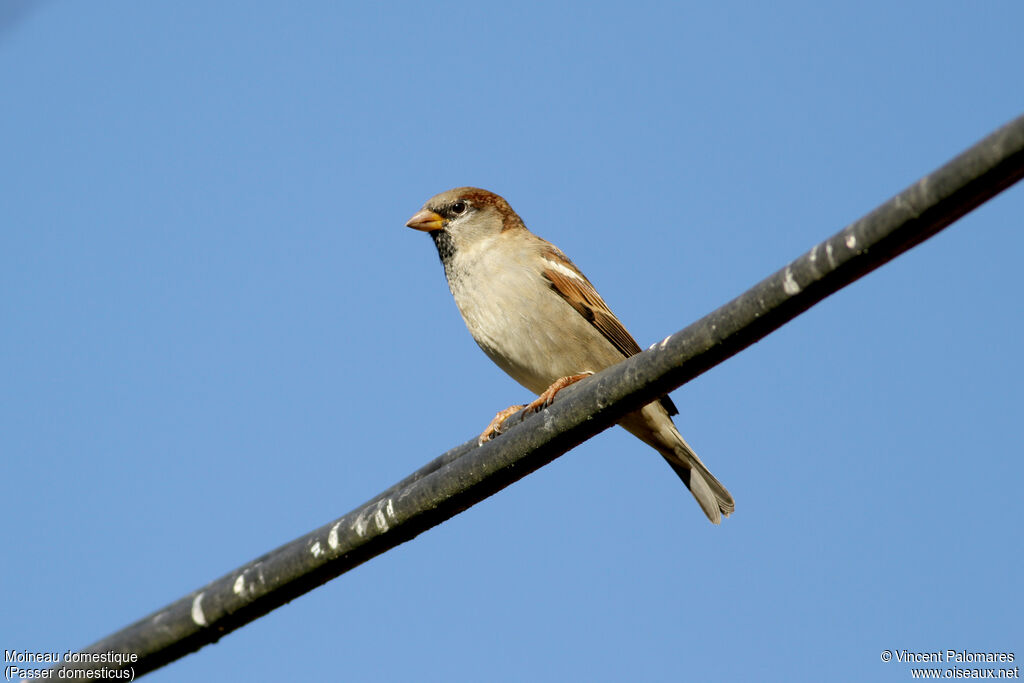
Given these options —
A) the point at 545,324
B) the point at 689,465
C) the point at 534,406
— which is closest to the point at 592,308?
the point at 545,324

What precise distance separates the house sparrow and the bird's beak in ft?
0.79

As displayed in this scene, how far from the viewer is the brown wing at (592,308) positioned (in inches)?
226

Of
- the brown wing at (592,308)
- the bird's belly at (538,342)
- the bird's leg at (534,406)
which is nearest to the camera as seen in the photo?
the bird's leg at (534,406)

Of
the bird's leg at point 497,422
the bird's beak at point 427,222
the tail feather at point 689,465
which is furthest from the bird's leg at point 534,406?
the bird's beak at point 427,222

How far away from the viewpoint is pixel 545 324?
5.46 meters

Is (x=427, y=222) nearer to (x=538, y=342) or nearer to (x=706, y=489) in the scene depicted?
(x=538, y=342)

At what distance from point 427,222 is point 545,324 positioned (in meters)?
1.29

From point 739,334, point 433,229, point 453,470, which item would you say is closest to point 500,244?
point 433,229

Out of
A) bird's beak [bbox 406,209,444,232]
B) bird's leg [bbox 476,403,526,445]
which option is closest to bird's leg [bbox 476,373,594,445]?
bird's leg [bbox 476,403,526,445]

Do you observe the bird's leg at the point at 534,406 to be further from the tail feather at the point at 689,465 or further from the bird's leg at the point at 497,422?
the tail feather at the point at 689,465

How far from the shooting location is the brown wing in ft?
18.9

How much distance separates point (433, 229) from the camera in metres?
6.36

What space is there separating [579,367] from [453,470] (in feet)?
8.27

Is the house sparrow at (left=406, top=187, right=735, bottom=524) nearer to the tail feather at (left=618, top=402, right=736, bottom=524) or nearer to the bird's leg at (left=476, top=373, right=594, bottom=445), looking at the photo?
the tail feather at (left=618, top=402, right=736, bottom=524)
